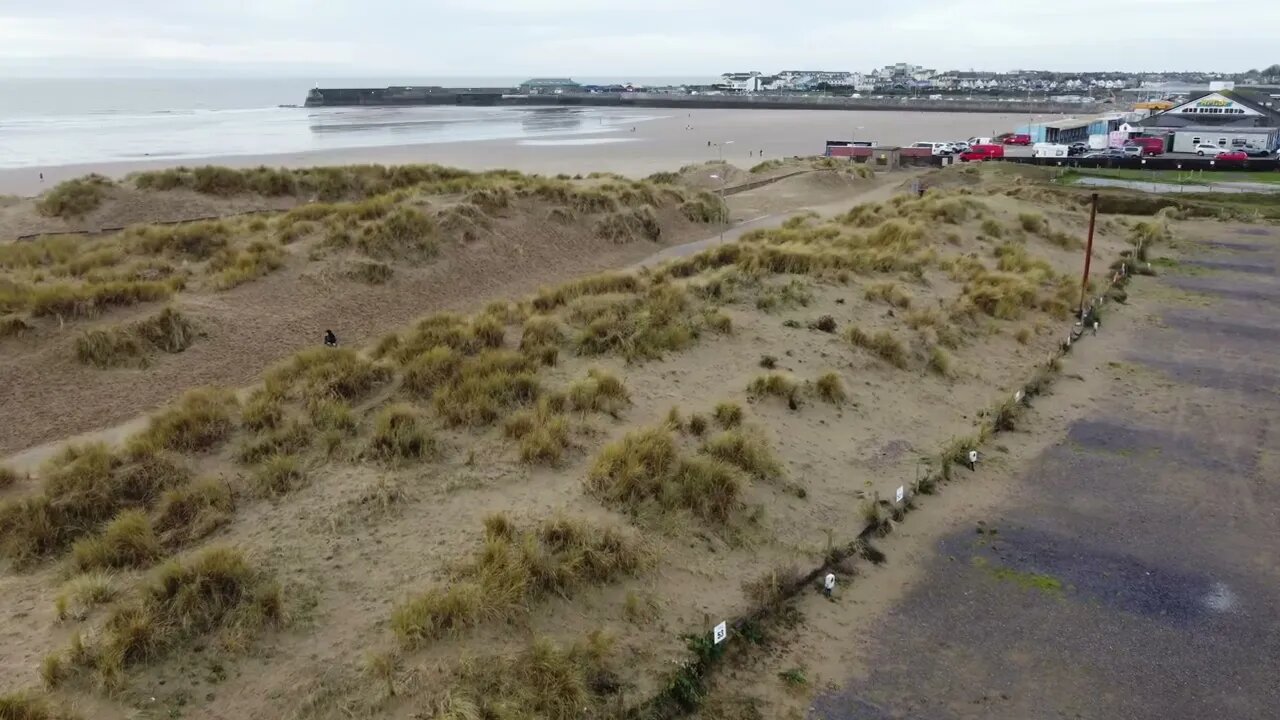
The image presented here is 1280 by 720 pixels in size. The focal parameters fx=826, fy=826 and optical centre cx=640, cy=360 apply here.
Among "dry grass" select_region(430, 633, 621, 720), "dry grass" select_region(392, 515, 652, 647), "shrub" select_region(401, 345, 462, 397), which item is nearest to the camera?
"dry grass" select_region(430, 633, 621, 720)

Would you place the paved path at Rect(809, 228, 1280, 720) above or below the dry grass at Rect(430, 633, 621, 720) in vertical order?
below

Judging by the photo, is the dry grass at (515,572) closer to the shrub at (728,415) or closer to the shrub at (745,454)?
the shrub at (745,454)

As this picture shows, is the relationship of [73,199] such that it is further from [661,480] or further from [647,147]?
[647,147]

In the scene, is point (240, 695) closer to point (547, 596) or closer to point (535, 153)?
point (547, 596)

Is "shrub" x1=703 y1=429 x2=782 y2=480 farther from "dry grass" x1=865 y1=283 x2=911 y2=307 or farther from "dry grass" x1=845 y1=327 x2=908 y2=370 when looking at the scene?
"dry grass" x1=865 y1=283 x2=911 y2=307

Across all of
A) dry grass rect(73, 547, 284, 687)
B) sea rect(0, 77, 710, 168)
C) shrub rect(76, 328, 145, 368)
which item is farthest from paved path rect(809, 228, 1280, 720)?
sea rect(0, 77, 710, 168)

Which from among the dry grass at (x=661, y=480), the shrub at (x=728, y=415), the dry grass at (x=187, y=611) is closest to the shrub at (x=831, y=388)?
the shrub at (x=728, y=415)

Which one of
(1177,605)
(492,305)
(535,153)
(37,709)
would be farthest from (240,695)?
(535,153)

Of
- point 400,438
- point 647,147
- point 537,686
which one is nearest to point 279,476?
point 400,438
